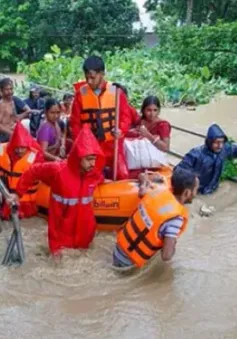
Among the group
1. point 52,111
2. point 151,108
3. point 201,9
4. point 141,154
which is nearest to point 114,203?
point 141,154

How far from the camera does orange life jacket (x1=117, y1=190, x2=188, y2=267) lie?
393 centimetres

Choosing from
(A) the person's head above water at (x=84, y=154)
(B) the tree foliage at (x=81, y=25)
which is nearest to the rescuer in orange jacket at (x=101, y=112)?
(A) the person's head above water at (x=84, y=154)

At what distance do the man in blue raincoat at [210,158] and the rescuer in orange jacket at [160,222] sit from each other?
1860 millimetres

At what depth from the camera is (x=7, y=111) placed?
21.0 feet

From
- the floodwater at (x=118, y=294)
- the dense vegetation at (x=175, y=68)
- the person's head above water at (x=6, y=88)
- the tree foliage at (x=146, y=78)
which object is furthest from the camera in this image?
the dense vegetation at (x=175, y=68)

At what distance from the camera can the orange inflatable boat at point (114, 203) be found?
5.06m

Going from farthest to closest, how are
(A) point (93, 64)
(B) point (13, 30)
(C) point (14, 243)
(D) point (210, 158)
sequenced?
(B) point (13, 30) → (D) point (210, 158) → (A) point (93, 64) → (C) point (14, 243)

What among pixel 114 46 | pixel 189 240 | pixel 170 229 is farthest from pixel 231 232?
pixel 114 46

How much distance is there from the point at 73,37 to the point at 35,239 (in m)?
18.9

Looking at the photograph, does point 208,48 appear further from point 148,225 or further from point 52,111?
point 148,225

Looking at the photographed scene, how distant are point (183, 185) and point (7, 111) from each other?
9.90 ft

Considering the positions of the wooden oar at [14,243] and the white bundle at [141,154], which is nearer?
the wooden oar at [14,243]

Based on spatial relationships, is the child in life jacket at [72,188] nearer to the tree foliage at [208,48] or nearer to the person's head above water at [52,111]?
the person's head above water at [52,111]

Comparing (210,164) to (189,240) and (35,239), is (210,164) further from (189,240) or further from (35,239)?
(35,239)
